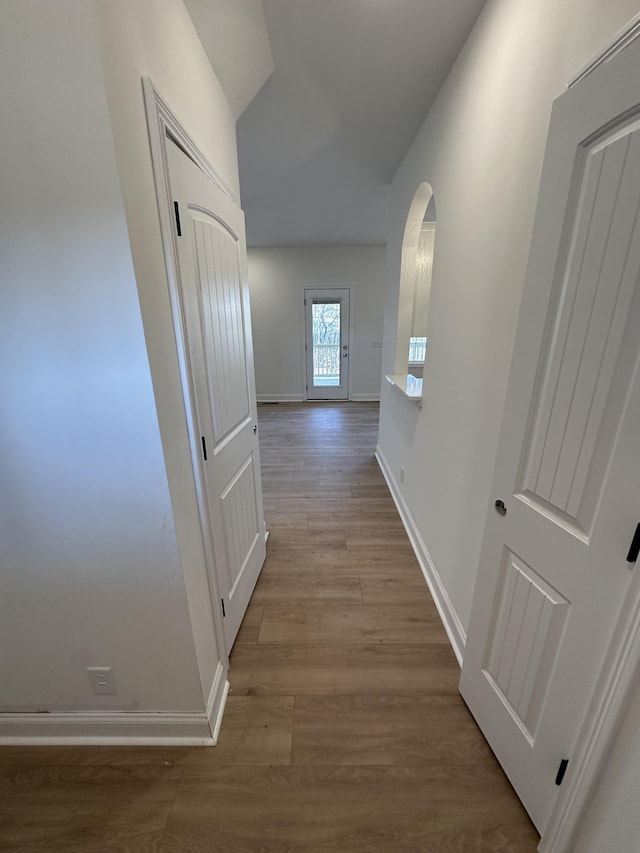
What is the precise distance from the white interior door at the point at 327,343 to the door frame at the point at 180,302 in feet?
15.2

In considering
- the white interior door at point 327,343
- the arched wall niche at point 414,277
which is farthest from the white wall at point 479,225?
the white interior door at point 327,343

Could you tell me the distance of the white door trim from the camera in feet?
2.88

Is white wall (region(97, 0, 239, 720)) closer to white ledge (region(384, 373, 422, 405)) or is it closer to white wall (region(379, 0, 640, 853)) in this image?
white wall (region(379, 0, 640, 853))

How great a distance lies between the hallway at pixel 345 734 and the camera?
1008 mm

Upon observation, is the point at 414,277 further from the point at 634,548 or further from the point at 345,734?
the point at 345,734

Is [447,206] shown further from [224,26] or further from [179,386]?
[179,386]

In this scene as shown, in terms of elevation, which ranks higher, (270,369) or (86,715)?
(270,369)

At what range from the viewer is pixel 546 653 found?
3.07 feet

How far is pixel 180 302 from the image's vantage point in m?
1.03

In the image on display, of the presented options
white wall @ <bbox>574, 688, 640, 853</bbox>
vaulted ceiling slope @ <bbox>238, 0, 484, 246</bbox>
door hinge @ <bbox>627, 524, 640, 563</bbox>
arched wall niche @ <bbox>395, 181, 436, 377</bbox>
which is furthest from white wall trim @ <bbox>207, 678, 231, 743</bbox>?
vaulted ceiling slope @ <bbox>238, 0, 484, 246</bbox>

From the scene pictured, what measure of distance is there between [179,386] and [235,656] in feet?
4.34

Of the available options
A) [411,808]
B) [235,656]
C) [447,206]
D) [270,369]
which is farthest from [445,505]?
[270,369]

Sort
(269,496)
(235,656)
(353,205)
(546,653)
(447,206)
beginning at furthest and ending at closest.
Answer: (353,205), (269,496), (447,206), (235,656), (546,653)

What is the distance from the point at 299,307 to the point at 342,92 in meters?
4.14
